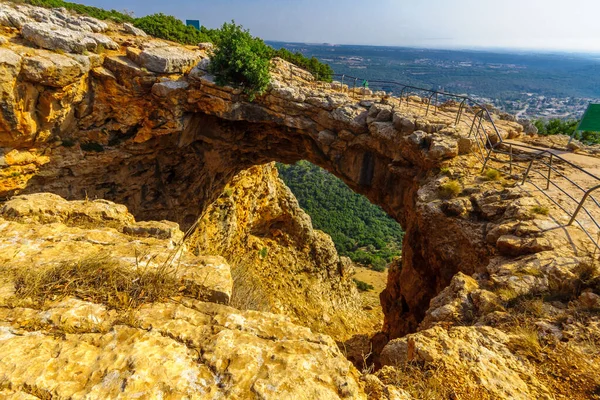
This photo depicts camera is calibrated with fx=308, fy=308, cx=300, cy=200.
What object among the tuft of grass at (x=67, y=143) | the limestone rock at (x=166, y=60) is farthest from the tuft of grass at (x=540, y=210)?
the tuft of grass at (x=67, y=143)

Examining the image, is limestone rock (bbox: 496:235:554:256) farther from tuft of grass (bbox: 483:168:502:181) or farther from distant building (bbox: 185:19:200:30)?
distant building (bbox: 185:19:200:30)

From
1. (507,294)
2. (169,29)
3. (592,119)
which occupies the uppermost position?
(169,29)

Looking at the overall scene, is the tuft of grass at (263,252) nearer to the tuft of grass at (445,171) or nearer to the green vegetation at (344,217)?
the tuft of grass at (445,171)

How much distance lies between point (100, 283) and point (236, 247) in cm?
1901

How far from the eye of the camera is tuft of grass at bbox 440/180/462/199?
36.9 feet

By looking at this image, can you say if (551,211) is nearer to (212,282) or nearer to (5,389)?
(212,282)

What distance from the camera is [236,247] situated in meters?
23.7

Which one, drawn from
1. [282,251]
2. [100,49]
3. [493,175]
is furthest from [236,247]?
[493,175]

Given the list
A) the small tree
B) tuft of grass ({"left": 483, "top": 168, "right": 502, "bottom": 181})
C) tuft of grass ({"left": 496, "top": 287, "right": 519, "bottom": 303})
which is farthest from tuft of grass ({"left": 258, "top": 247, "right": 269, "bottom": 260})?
tuft of grass ({"left": 496, "top": 287, "right": 519, "bottom": 303})

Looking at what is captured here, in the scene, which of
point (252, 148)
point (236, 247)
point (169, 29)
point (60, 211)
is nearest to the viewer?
point (60, 211)

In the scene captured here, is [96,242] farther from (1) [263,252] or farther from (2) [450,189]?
(1) [263,252]

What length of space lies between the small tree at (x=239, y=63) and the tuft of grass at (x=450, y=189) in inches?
443

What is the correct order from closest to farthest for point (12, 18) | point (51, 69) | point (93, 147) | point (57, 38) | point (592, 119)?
point (592, 119) < point (51, 69) < point (57, 38) < point (12, 18) < point (93, 147)

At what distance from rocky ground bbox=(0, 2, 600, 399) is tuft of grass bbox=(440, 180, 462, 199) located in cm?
10
